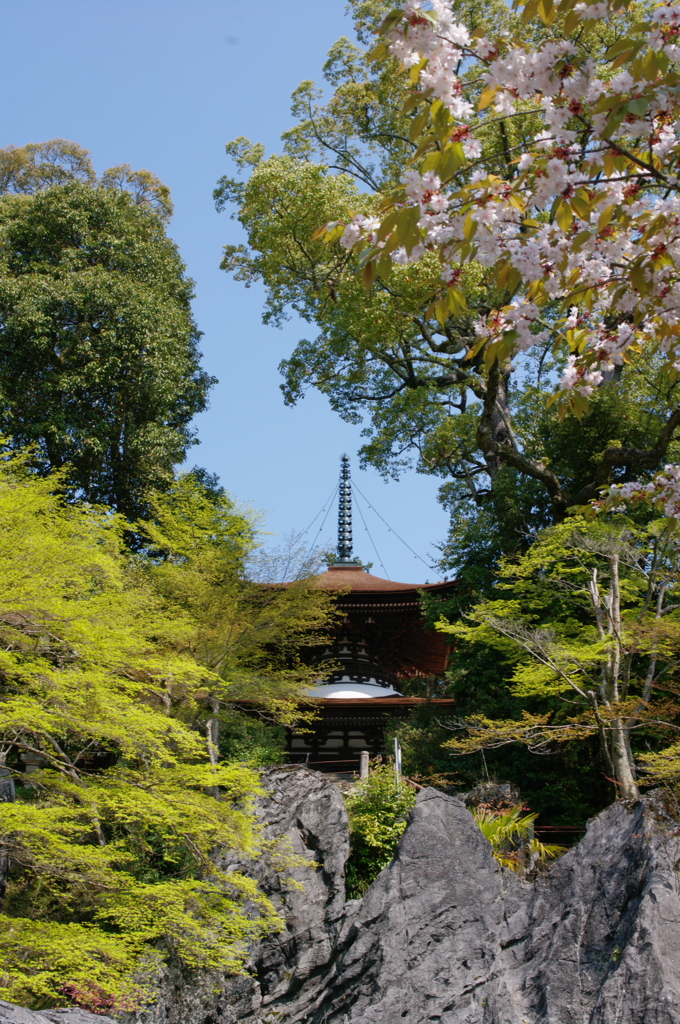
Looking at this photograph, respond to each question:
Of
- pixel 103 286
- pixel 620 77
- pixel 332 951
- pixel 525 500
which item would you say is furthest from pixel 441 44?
pixel 103 286

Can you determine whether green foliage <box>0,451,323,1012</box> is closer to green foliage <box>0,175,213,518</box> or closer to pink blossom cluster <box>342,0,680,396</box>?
green foliage <box>0,175,213,518</box>

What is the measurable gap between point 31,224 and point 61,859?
14.6 meters

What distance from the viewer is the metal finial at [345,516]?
71.2 feet

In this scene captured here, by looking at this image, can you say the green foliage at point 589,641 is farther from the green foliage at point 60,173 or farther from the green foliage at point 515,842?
the green foliage at point 60,173

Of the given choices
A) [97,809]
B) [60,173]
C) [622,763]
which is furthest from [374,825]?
[60,173]

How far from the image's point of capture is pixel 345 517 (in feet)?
73.4

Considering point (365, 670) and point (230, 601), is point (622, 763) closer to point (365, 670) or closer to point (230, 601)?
point (230, 601)

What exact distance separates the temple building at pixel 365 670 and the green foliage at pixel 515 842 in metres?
4.20

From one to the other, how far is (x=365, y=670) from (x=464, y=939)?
7541 mm

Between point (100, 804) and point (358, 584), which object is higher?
point (358, 584)

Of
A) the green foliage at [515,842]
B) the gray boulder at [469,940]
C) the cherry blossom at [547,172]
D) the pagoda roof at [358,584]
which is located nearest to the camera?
the cherry blossom at [547,172]

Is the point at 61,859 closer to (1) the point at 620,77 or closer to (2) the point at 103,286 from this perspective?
(1) the point at 620,77

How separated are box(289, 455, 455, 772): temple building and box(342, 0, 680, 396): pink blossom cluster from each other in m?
12.0

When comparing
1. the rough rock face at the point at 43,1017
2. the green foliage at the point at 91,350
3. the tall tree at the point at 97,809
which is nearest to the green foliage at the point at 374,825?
the tall tree at the point at 97,809
